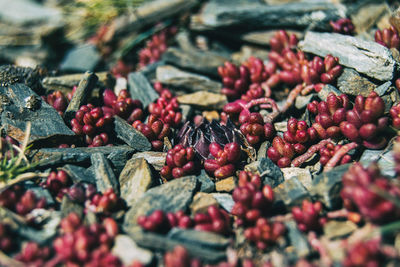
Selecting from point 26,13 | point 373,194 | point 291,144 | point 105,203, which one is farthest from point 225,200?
point 26,13

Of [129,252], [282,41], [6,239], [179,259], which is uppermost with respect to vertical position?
[282,41]

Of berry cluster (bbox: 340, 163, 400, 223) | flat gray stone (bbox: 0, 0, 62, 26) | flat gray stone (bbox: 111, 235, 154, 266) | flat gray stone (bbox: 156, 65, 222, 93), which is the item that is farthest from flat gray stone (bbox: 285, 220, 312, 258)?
flat gray stone (bbox: 0, 0, 62, 26)

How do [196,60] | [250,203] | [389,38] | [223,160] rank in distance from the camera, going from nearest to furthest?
[250,203], [223,160], [389,38], [196,60]

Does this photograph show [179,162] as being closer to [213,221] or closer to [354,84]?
[213,221]

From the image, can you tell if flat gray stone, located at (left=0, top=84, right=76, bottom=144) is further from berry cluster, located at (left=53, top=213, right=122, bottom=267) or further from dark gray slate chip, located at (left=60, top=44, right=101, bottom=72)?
dark gray slate chip, located at (left=60, top=44, right=101, bottom=72)

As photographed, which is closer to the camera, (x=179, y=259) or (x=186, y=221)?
(x=179, y=259)

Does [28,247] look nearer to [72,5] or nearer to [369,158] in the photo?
[369,158]

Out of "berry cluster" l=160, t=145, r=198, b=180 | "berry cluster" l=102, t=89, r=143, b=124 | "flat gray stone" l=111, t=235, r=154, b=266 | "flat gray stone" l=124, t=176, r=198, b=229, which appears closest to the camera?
"flat gray stone" l=111, t=235, r=154, b=266
